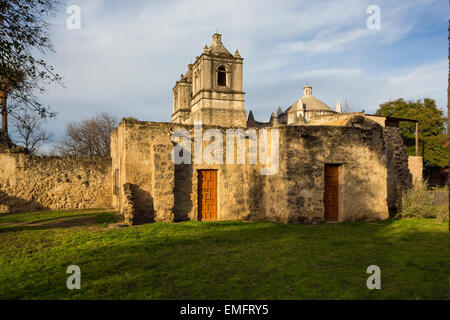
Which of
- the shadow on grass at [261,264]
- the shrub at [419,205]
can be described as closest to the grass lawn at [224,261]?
the shadow on grass at [261,264]

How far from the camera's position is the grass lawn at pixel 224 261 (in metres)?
4.30

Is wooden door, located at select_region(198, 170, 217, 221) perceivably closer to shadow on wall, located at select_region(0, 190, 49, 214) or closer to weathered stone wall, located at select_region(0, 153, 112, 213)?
weathered stone wall, located at select_region(0, 153, 112, 213)

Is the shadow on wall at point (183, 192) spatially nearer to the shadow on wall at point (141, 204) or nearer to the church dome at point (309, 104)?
the shadow on wall at point (141, 204)

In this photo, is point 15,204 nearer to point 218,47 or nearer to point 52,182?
point 52,182

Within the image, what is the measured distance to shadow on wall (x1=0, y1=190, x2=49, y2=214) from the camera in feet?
42.5

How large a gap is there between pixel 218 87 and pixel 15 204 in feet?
93.8

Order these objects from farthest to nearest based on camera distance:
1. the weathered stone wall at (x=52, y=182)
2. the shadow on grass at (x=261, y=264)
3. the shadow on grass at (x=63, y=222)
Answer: the weathered stone wall at (x=52, y=182)
the shadow on grass at (x=63, y=222)
the shadow on grass at (x=261, y=264)

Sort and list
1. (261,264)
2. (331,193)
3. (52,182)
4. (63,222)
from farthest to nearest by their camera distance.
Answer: (52,182) → (331,193) → (63,222) → (261,264)

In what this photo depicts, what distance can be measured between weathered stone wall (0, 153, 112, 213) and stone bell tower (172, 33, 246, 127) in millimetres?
23286

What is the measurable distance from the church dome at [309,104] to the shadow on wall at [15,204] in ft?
156

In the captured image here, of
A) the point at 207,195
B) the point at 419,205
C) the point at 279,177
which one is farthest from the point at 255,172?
the point at 419,205

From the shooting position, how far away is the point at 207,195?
11.0m
